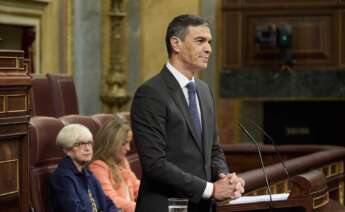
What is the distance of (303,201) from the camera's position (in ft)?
11.4

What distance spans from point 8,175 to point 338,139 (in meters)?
5.58

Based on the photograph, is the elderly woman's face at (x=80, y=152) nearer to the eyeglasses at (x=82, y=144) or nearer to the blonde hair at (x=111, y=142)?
the eyeglasses at (x=82, y=144)

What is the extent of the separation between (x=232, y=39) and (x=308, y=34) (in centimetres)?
64

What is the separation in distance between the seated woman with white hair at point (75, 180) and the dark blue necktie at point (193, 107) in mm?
1317

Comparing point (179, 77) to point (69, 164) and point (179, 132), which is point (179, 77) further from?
point (69, 164)

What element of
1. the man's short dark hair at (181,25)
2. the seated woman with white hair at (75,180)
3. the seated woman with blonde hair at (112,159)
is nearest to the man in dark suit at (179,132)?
the man's short dark hair at (181,25)

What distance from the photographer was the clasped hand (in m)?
2.66

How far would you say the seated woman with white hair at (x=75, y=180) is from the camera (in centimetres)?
396

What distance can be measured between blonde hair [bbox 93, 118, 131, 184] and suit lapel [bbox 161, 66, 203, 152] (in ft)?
5.50

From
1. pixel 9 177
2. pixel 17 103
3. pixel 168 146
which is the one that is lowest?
pixel 9 177

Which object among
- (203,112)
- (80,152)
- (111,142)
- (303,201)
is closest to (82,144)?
(80,152)

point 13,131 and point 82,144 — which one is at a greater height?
point 13,131

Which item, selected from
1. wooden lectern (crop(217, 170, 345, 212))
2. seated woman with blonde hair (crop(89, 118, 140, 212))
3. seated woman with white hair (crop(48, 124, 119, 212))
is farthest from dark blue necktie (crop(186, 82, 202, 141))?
seated woman with blonde hair (crop(89, 118, 140, 212))

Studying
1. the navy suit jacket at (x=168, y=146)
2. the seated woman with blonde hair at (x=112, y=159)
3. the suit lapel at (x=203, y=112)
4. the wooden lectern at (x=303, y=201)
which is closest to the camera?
the navy suit jacket at (x=168, y=146)
